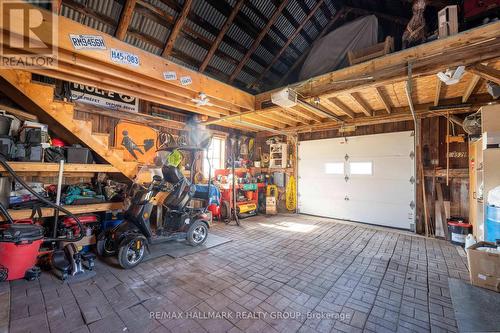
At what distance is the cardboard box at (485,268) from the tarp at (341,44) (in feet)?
13.5

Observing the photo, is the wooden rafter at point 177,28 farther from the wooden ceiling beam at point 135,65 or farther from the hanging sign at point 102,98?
the wooden ceiling beam at point 135,65

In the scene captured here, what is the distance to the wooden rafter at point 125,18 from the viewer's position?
367cm

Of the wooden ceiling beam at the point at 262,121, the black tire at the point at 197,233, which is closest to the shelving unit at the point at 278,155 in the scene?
the wooden ceiling beam at the point at 262,121

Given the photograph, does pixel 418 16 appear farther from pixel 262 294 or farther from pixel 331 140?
pixel 262 294

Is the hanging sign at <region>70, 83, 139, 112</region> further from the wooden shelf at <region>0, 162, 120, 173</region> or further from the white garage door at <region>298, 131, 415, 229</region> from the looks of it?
the white garage door at <region>298, 131, 415, 229</region>

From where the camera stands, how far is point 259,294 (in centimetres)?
243

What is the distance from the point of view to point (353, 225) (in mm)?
5656

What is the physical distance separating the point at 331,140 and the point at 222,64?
3.89 metres

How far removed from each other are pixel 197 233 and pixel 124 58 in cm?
306

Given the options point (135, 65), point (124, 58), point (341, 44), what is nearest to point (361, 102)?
point (341, 44)

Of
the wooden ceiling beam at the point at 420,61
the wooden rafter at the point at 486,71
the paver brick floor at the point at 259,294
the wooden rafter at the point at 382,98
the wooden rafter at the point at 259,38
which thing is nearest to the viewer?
the paver brick floor at the point at 259,294

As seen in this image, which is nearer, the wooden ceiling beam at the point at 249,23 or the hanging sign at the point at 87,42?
the hanging sign at the point at 87,42

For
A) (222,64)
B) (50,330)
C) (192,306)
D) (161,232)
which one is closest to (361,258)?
(192,306)

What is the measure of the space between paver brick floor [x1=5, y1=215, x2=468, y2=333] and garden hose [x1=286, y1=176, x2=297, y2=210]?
10.8ft
